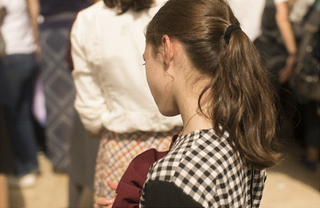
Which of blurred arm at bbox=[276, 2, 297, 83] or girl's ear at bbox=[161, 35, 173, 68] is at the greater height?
girl's ear at bbox=[161, 35, 173, 68]

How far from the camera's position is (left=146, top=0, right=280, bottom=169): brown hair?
0.70 metres

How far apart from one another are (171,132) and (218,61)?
483 mm

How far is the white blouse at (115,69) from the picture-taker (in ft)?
3.48

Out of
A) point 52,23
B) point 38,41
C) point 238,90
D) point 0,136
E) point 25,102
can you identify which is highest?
point 238,90

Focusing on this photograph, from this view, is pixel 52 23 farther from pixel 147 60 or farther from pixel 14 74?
pixel 147 60

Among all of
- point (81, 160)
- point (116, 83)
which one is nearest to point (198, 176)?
point (116, 83)

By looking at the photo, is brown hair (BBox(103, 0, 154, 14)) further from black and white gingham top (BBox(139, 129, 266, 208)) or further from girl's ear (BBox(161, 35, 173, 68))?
black and white gingham top (BBox(139, 129, 266, 208))

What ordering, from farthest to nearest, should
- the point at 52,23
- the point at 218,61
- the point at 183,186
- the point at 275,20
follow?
the point at 52,23, the point at 275,20, the point at 218,61, the point at 183,186

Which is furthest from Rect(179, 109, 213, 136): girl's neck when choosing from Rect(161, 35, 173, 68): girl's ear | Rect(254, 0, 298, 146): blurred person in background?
Rect(254, 0, 298, 146): blurred person in background

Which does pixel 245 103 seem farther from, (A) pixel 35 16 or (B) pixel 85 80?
(A) pixel 35 16

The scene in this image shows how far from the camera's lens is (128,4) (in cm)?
106

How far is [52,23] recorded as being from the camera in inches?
95.8

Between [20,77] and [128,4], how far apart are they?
1712 mm

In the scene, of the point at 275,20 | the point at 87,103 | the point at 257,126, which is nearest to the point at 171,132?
the point at 87,103
